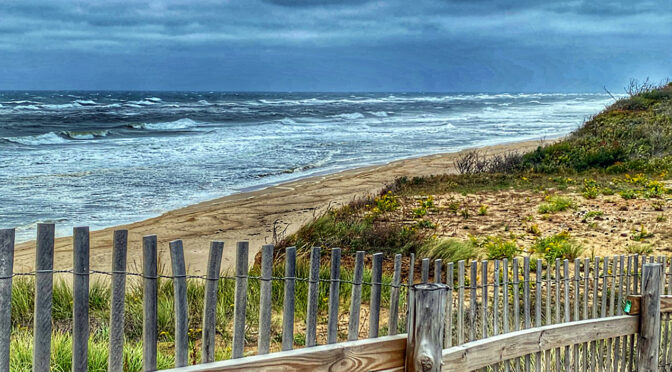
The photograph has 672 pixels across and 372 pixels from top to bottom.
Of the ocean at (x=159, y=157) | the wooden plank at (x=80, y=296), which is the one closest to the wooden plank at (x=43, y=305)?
the wooden plank at (x=80, y=296)

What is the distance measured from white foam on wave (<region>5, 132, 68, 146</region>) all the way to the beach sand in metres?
18.3

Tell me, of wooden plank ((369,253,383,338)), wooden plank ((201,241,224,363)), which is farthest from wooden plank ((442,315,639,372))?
wooden plank ((201,241,224,363))

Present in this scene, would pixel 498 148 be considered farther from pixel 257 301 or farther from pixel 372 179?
pixel 257 301

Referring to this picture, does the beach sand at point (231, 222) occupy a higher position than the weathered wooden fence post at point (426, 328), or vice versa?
the weathered wooden fence post at point (426, 328)

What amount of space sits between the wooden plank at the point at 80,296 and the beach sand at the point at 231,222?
450 centimetres

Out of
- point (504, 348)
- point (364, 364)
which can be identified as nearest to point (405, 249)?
point (504, 348)

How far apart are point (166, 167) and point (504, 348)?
60.2 ft

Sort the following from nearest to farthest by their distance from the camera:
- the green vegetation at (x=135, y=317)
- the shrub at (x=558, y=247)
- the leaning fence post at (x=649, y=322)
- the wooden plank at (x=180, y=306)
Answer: the wooden plank at (x=180, y=306) < the green vegetation at (x=135, y=317) < the leaning fence post at (x=649, y=322) < the shrub at (x=558, y=247)

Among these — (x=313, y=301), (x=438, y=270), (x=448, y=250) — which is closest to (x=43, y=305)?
(x=313, y=301)

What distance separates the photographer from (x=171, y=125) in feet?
145

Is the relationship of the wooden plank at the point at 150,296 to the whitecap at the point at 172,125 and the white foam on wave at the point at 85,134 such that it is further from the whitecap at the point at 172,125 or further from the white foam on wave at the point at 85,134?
the whitecap at the point at 172,125

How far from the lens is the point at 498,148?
27109 mm

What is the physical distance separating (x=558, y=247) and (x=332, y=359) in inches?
238

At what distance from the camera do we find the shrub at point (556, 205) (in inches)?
444
